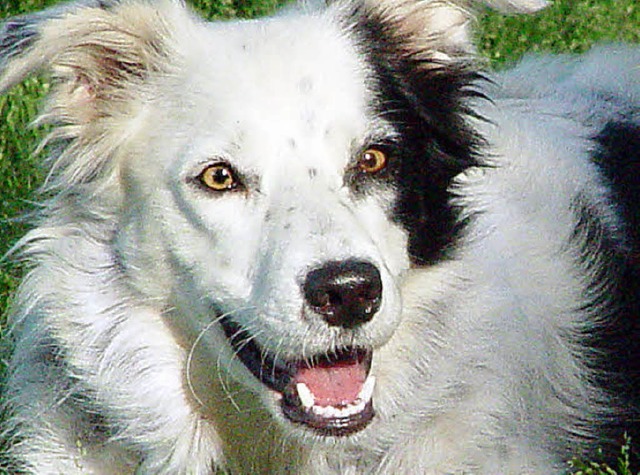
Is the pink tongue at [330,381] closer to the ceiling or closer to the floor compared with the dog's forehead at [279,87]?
closer to the floor

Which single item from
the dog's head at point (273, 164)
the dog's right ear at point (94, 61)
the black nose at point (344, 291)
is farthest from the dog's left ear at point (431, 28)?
the black nose at point (344, 291)

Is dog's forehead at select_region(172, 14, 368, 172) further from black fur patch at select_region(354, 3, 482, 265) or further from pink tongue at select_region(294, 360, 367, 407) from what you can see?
pink tongue at select_region(294, 360, 367, 407)

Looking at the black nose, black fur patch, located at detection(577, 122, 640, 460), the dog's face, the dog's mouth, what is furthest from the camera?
black fur patch, located at detection(577, 122, 640, 460)

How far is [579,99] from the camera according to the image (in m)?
5.65

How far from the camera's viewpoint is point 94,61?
4.53 m

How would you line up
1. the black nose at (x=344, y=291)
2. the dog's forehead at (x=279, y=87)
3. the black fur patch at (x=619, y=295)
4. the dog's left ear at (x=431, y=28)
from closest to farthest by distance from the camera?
1. the black nose at (x=344, y=291)
2. the dog's forehead at (x=279, y=87)
3. the dog's left ear at (x=431, y=28)
4. the black fur patch at (x=619, y=295)

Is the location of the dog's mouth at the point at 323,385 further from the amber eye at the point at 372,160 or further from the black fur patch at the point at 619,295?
the black fur patch at the point at 619,295

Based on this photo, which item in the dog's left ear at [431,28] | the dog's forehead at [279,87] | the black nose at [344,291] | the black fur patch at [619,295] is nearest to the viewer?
the black nose at [344,291]

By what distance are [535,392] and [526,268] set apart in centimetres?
42

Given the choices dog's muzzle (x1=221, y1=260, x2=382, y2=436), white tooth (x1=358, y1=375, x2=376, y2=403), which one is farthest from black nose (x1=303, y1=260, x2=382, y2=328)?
white tooth (x1=358, y1=375, x2=376, y2=403)

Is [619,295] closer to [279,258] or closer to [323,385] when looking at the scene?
[323,385]

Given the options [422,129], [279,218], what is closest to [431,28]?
[422,129]

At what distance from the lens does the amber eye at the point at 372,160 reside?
4250mm

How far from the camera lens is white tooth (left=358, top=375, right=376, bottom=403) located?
413 centimetres
